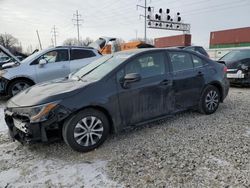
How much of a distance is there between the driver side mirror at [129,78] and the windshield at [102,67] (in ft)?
0.92

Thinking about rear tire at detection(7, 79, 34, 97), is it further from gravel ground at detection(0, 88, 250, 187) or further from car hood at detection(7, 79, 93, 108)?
car hood at detection(7, 79, 93, 108)

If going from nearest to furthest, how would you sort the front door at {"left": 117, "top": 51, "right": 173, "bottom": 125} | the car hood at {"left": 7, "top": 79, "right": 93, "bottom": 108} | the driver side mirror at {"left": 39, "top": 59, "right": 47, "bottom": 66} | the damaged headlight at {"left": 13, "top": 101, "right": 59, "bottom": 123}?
the damaged headlight at {"left": 13, "top": 101, "right": 59, "bottom": 123}, the car hood at {"left": 7, "top": 79, "right": 93, "bottom": 108}, the front door at {"left": 117, "top": 51, "right": 173, "bottom": 125}, the driver side mirror at {"left": 39, "top": 59, "right": 47, "bottom": 66}

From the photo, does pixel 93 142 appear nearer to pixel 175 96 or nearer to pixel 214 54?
pixel 175 96

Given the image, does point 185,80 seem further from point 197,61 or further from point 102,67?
point 102,67

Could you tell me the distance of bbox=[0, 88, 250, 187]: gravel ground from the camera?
2.47 meters

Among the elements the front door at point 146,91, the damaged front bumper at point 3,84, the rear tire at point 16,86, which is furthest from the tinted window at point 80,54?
the front door at point 146,91

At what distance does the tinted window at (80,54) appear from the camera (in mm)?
6996

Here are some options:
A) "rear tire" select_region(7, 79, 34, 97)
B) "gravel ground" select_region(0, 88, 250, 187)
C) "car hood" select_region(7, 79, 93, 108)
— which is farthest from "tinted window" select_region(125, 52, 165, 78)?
"rear tire" select_region(7, 79, 34, 97)

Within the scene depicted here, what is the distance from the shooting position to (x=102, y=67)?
146 inches

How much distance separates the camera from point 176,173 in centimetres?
257

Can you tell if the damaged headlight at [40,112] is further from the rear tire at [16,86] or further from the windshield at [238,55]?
the windshield at [238,55]

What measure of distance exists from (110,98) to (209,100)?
243cm

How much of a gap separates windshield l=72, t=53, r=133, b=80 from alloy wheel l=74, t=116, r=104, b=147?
69 centimetres

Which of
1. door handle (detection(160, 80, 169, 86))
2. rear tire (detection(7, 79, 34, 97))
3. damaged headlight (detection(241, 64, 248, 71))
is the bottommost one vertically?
rear tire (detection(7, 79, 34, 97))
